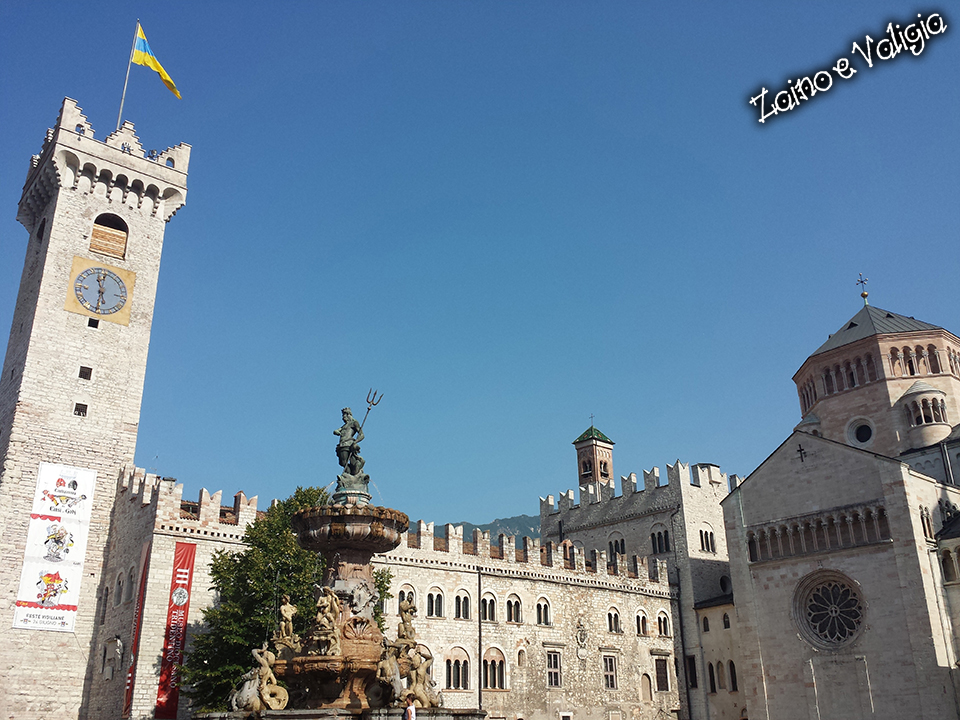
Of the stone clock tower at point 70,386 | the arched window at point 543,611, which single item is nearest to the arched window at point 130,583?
the stone clock tower at point 70,386

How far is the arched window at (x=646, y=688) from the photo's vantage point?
46312 mm

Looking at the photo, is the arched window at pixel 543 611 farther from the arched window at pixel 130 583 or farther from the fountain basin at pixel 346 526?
the fountain basin at pixel 346 526

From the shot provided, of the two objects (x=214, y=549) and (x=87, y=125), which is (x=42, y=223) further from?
(x=214, y=549)

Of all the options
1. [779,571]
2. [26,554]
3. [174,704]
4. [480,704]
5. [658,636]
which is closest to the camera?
[174,704]

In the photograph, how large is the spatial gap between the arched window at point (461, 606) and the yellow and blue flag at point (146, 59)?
103ft

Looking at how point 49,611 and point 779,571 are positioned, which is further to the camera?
point 779,571

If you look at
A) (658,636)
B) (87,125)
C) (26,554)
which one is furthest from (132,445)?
(658,636)

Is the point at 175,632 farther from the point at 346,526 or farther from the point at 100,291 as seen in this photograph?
the point at 100,291

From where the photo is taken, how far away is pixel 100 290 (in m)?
41.7

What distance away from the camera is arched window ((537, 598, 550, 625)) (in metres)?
43.7

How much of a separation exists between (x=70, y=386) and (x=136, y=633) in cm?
1375

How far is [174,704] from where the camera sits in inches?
1209

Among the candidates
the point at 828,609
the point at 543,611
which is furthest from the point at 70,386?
the point at 828,609

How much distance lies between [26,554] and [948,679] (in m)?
41.9
